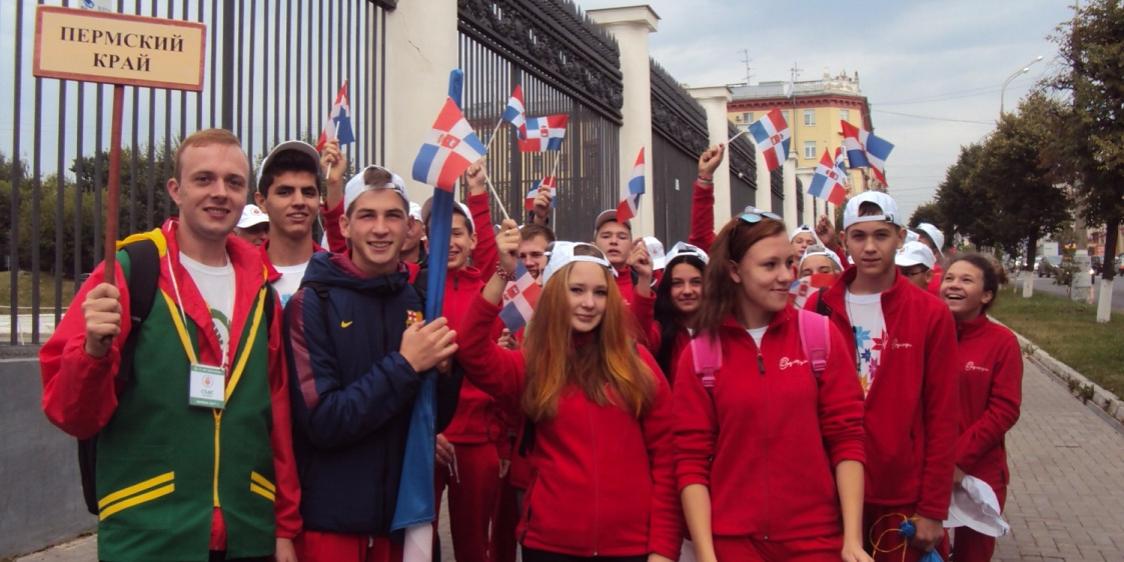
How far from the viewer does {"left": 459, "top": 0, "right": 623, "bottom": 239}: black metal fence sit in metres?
10.2

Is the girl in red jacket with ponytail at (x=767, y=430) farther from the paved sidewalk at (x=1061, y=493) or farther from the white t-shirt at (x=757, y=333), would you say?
the paved sidewalk at (x=1061, y=493)

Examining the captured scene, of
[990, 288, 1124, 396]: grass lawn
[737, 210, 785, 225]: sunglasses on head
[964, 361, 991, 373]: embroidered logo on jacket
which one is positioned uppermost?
[737, 210, 785, 225]: sunglasses on head

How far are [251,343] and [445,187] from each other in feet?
2.55

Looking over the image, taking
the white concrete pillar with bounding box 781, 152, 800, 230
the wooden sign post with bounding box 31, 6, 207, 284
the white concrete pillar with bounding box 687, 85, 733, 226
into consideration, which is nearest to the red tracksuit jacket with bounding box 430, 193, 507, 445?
the wooden sign post with bounding box 31, 6, 207, 284

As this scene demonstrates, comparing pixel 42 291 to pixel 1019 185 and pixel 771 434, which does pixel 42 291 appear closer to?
pixel 771 434

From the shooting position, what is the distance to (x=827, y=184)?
890cm

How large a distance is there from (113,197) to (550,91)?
9789mm

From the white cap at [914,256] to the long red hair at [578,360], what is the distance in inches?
105

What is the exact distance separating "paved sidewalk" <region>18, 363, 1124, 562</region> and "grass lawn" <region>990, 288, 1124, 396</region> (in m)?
1.92

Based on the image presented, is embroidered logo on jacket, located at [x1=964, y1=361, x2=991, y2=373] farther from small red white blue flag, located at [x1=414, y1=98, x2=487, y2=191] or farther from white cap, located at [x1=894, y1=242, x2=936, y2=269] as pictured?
small red white blue flag, located at [x1=414, y1=98, x2=487, y2=191]

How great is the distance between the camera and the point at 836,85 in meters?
92.1

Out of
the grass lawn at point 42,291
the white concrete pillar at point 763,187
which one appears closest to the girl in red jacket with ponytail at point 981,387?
the grass lawn at point 42,291

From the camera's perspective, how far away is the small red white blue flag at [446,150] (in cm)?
331

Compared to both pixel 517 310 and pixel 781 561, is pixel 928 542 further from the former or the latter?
pixel 517 310
